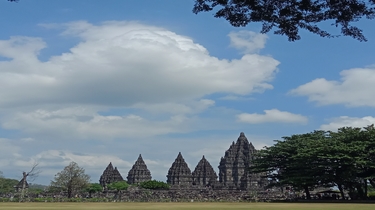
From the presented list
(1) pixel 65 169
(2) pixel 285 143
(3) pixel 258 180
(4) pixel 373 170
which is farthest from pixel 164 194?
(3) pixel 258 180

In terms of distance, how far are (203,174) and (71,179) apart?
5138cm

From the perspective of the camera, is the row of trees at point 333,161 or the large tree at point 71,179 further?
the large tree at point 71,179

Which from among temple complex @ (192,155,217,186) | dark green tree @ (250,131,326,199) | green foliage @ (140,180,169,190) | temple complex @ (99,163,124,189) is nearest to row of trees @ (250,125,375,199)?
dark green tree @ (250,131,326,199)

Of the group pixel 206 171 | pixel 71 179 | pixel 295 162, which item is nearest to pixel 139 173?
pixel 206 171

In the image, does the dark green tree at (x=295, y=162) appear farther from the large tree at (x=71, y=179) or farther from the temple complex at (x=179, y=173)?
the temple complex at (x=179, y=173)

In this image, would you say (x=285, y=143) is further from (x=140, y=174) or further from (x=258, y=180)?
(x=140, y=174)

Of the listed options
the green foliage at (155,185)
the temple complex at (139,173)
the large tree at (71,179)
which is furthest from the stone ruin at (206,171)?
the large tree at (71,179)

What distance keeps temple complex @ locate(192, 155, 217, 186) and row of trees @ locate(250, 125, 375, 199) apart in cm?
5452

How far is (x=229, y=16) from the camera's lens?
10781 mm

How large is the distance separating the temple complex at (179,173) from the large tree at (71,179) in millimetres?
43031

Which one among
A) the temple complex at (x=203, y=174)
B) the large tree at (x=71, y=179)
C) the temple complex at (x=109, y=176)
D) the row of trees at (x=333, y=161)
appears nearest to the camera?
the row of trees at (x=333, y=161)

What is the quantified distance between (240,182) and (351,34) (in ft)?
302

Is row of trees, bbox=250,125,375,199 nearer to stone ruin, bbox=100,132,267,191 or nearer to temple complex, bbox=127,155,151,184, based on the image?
stone ruin, bbox=100,132,267,191

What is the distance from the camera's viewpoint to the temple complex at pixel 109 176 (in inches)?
4223
